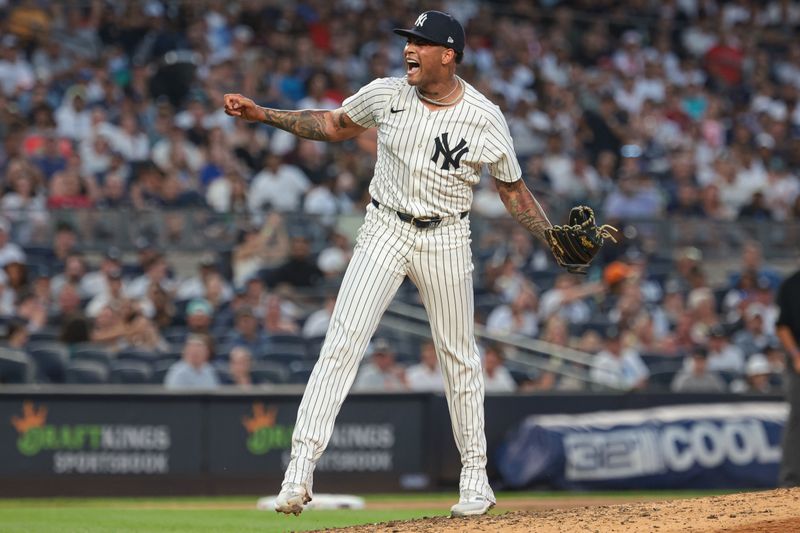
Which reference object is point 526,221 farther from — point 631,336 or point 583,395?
point 631,336

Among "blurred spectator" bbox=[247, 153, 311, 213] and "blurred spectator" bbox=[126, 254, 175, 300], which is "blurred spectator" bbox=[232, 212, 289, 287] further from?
"blurred spectator" bbox=[247, 153, 311, 213]

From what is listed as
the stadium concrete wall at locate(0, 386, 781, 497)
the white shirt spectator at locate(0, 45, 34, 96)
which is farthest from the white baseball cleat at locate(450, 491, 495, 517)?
the white shirt spectator at locate(0, 45, 34, 96)

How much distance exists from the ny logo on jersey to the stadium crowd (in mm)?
6422

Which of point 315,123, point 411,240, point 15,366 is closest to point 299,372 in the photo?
point 15,366

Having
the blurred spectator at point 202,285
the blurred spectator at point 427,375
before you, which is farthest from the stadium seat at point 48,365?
the blurred spectator at point 427,375

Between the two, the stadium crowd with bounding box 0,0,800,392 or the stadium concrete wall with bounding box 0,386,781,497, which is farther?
the stadium crowd with bounding box 0,0,800,392

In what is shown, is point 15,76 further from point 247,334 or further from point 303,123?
point 303,123

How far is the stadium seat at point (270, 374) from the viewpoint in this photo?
42.3 ft

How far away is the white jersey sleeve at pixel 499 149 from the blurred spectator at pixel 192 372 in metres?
6.28

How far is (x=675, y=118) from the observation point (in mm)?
19766

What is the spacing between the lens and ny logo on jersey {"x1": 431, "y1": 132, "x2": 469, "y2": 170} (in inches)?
255

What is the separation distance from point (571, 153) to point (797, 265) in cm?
318

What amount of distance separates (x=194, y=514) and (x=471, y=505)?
11.6 ft

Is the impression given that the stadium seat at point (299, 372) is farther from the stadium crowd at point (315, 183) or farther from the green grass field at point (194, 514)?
the green grass field at point (194, 514)
